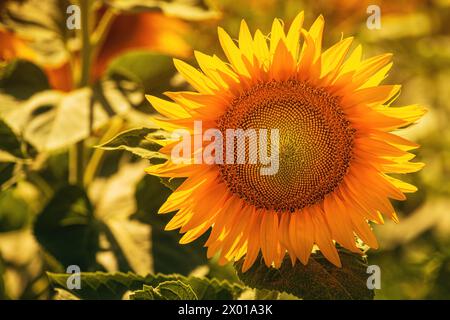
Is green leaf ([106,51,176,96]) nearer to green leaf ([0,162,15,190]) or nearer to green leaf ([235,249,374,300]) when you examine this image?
green leaf ([0,162,15,190])

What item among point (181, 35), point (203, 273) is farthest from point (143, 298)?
point (181, 35)

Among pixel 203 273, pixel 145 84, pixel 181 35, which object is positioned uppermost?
pixel 181 35

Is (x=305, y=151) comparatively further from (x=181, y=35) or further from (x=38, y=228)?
(x=181, y=35)

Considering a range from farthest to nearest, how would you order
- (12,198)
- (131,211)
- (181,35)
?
(181,35) → (12,198) → (131,211)

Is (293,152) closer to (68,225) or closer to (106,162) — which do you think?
(68,225)

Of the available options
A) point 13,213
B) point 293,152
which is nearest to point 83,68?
point 13,213

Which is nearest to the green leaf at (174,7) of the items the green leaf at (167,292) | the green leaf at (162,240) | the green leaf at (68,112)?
the green leaf at (68,112)

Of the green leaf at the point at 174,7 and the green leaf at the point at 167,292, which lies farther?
the green leaf at the point at 174,7

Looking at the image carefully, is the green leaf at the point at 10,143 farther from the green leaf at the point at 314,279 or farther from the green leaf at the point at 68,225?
the green leaf at the point at 314,279
